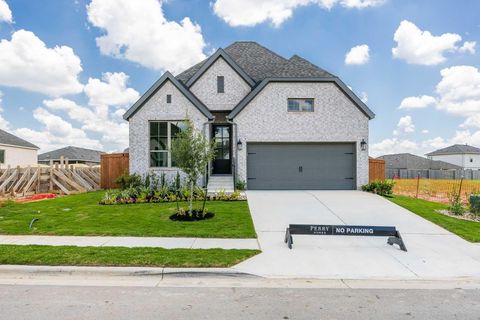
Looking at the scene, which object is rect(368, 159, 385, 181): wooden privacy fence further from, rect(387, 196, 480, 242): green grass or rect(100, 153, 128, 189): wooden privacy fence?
rect(100, 153, 128, 189): wooden privacy fence

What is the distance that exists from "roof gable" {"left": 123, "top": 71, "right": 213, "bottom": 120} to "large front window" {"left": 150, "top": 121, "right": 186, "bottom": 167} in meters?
1.11

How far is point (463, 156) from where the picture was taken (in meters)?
57.4

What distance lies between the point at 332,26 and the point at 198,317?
1549 cm

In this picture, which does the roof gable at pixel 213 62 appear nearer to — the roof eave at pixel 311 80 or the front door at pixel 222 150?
the roof eave at pixel 311 80

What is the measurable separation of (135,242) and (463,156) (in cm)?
6925

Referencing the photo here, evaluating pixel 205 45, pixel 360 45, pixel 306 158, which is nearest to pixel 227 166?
pixel 306 158

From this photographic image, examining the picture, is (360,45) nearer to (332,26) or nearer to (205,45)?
(332,26)

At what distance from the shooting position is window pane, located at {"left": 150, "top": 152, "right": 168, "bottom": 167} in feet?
48.7

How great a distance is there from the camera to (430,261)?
598cm

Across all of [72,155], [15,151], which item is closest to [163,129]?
[15,151]

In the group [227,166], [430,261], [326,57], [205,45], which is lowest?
[430,261]

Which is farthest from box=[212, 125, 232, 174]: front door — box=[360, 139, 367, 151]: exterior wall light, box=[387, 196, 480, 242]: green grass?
box=[387, 196, 480, 242]: green grass

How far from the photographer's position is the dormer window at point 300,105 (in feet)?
50.3

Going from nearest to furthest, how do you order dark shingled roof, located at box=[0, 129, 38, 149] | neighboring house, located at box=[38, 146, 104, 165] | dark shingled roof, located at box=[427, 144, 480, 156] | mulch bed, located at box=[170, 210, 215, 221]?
mulch bed, located at box=[170, 210, 215, 221], dark shingled roof, located at box=[0, 129, 38, 149], neighboring house, located at box=[38, 146, 104, 165], dark shingled roof, located at box=[427, 144, 480, 156]
